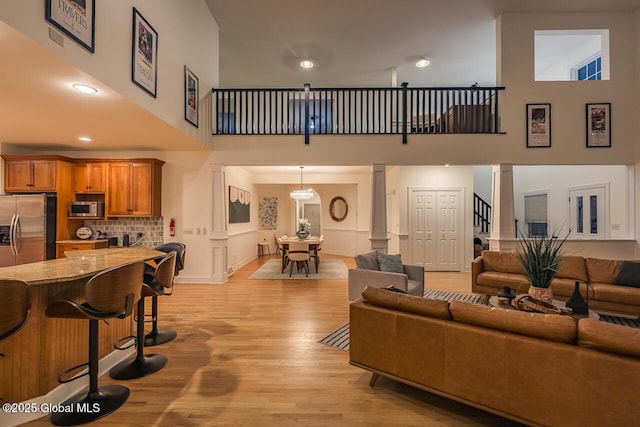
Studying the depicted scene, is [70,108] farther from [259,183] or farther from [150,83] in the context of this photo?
[259,183]

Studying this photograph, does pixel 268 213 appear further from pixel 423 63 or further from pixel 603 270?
pixel 603 270

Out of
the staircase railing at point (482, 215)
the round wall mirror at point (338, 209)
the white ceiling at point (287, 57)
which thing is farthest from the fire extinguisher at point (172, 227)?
the staircase railing at point (482, 215)

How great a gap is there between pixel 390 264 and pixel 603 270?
9.53 feet

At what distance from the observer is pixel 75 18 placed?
2.42 meters

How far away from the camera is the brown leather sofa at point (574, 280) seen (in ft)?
12.0

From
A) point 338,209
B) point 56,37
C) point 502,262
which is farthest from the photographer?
point 338,209

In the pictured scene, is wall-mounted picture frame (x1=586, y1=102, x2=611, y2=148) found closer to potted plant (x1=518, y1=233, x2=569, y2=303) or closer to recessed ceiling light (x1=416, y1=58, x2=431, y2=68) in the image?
recessed ceiling light (x1=416, y1=58, x2=431, y2=68)

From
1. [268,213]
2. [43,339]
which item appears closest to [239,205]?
[268,213]

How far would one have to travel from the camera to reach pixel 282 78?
786 cm

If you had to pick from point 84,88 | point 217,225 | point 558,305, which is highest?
point 84,88

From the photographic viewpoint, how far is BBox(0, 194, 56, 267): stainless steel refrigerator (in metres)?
4.62

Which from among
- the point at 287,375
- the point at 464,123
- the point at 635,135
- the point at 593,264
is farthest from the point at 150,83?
the point at 635,135

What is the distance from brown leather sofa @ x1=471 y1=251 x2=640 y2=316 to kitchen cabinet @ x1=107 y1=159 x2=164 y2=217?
583 cm

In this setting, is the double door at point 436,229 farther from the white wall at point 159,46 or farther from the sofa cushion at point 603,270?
the white wall at point 159,46
